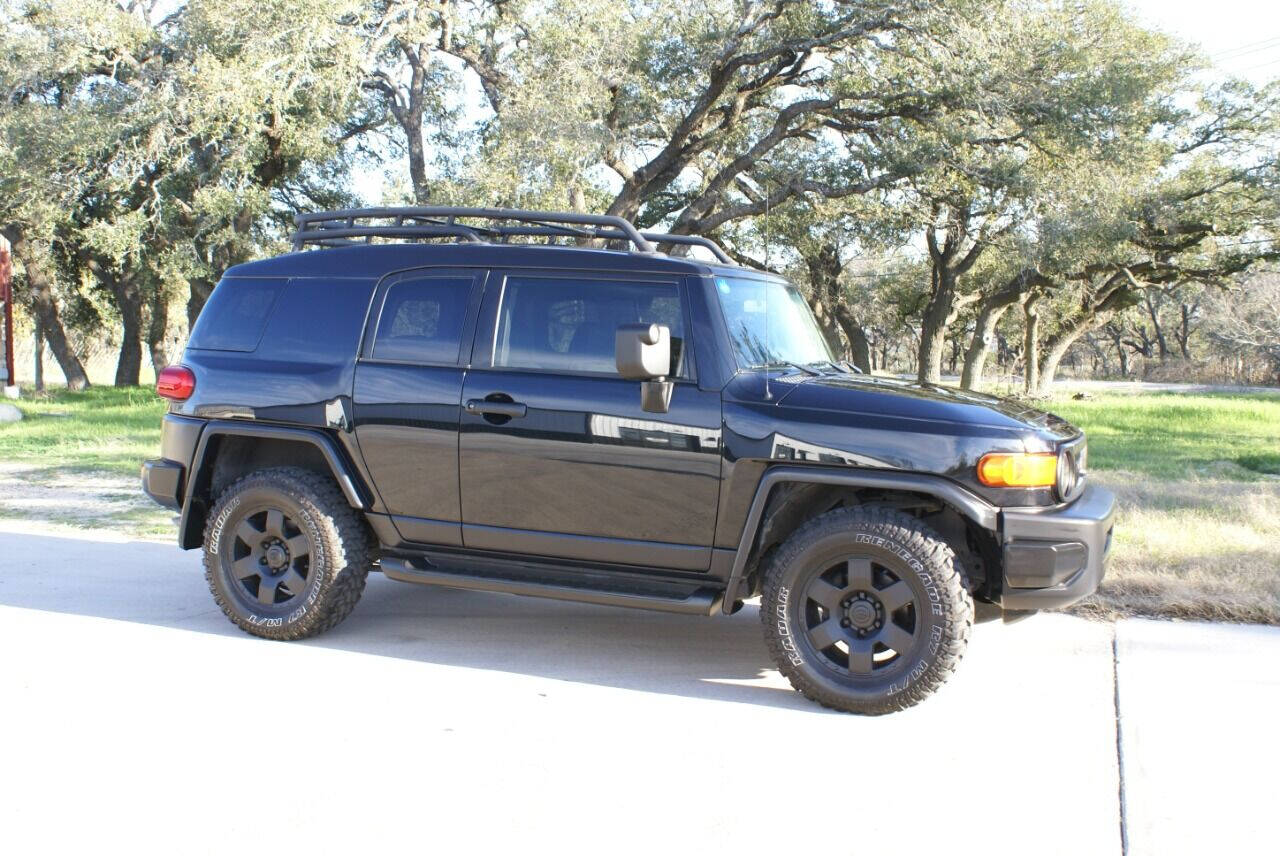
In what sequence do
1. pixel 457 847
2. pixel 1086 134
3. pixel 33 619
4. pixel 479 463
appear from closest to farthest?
pixel 457 847 → pixel 479 463 → pixel 33 619 → pixel 1086 134

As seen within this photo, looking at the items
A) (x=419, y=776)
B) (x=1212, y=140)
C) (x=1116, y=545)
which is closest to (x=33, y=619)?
(x=419, y=776)

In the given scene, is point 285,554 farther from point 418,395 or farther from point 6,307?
point 6,307

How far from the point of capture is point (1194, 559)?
6.81 metres

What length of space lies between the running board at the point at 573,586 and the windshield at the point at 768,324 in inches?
40.8

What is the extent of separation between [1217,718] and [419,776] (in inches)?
124

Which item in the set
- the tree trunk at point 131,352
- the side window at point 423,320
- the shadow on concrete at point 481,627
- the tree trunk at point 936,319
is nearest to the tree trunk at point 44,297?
the tree trunk at point 131,352

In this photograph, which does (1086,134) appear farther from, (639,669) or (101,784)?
(101,784)

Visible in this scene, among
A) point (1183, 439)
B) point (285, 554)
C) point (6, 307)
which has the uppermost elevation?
point (6, 307)

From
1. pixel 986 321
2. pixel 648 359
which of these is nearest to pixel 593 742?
pixel 648 359

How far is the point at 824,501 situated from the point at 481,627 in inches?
81.2

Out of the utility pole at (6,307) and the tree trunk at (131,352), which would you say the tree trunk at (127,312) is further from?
the utility pole at (6,307)

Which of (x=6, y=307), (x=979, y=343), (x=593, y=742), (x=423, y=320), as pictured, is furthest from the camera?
(x=979, y=343)

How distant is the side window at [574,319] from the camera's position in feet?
16.5

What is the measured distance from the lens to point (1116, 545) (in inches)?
289
